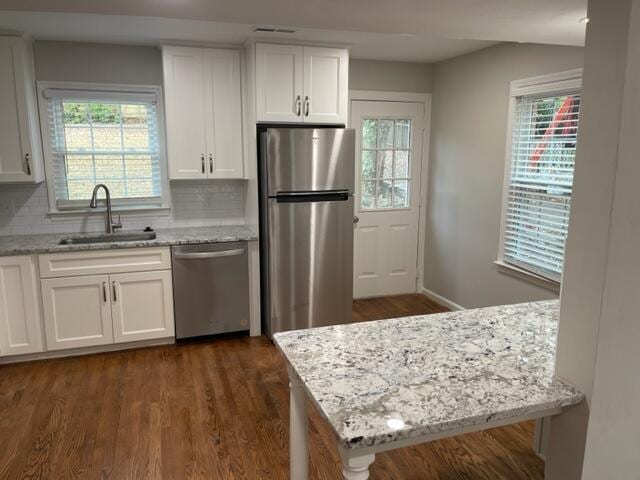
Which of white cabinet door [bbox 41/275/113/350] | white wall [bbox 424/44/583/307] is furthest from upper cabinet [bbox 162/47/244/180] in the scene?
white wall [bbox 424/44/583/307]

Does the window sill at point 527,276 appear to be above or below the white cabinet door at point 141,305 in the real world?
above

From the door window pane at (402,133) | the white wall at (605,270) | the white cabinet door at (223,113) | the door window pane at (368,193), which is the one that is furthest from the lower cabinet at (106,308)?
the white wall at (605,270)

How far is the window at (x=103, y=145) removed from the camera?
12.6ft

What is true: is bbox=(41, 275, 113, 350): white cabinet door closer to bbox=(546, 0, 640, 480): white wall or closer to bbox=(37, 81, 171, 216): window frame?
bbox=(37, 81, 171, 216): window frame

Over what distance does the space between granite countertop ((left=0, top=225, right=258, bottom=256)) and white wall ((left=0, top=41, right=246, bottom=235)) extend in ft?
0.33

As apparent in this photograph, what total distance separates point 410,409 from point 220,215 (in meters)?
3.25

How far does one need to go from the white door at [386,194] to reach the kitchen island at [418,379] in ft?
9.54

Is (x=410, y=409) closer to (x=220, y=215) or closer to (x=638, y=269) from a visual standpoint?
(x=638, y=269)

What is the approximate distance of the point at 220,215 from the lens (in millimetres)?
4297

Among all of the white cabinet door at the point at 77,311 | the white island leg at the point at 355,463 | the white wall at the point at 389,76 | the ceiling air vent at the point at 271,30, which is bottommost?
the white cabinet door at the point at 77,311

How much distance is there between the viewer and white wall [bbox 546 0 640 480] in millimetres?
1249

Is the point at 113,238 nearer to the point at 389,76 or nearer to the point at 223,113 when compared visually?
the point at 223,113

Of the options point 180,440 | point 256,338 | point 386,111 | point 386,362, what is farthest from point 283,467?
point 386,111

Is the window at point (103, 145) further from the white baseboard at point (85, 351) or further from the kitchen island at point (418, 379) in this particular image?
the kitchen island at point (418, 379)
